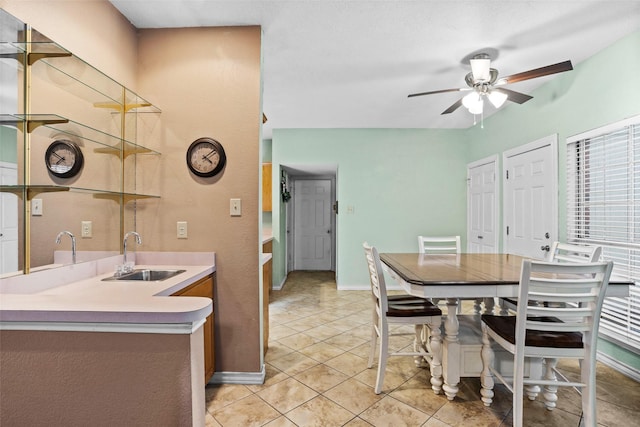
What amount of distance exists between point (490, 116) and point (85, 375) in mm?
4813

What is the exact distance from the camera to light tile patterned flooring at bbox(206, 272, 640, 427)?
1.72 metres

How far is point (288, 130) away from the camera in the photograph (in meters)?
4.70

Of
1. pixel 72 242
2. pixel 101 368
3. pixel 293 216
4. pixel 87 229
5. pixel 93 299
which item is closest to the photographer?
pixel 101 368

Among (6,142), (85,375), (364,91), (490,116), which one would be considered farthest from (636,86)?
(6,142)

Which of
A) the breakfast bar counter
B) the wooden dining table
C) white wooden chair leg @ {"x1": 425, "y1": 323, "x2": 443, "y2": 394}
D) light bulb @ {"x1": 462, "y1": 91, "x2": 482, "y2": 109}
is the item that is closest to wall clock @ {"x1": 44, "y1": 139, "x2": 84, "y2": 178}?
the breakfast bar counter

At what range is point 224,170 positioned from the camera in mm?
2148

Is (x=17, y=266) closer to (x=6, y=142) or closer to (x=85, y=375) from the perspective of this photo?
(x=6, y=142)

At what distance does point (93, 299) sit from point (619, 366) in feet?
11.6

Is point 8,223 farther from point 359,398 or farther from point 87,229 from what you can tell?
point 359,398

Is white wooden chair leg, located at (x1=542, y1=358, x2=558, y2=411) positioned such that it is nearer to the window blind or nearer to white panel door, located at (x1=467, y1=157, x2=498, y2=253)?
the window blind

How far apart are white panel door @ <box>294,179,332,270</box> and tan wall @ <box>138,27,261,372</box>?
13.6 feet

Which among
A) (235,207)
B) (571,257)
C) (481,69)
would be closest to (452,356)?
(571,257)

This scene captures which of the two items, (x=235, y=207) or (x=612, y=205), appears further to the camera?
(x=612, y=205)

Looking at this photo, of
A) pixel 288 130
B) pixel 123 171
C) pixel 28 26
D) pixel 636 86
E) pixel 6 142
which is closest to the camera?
pixel 6 142
